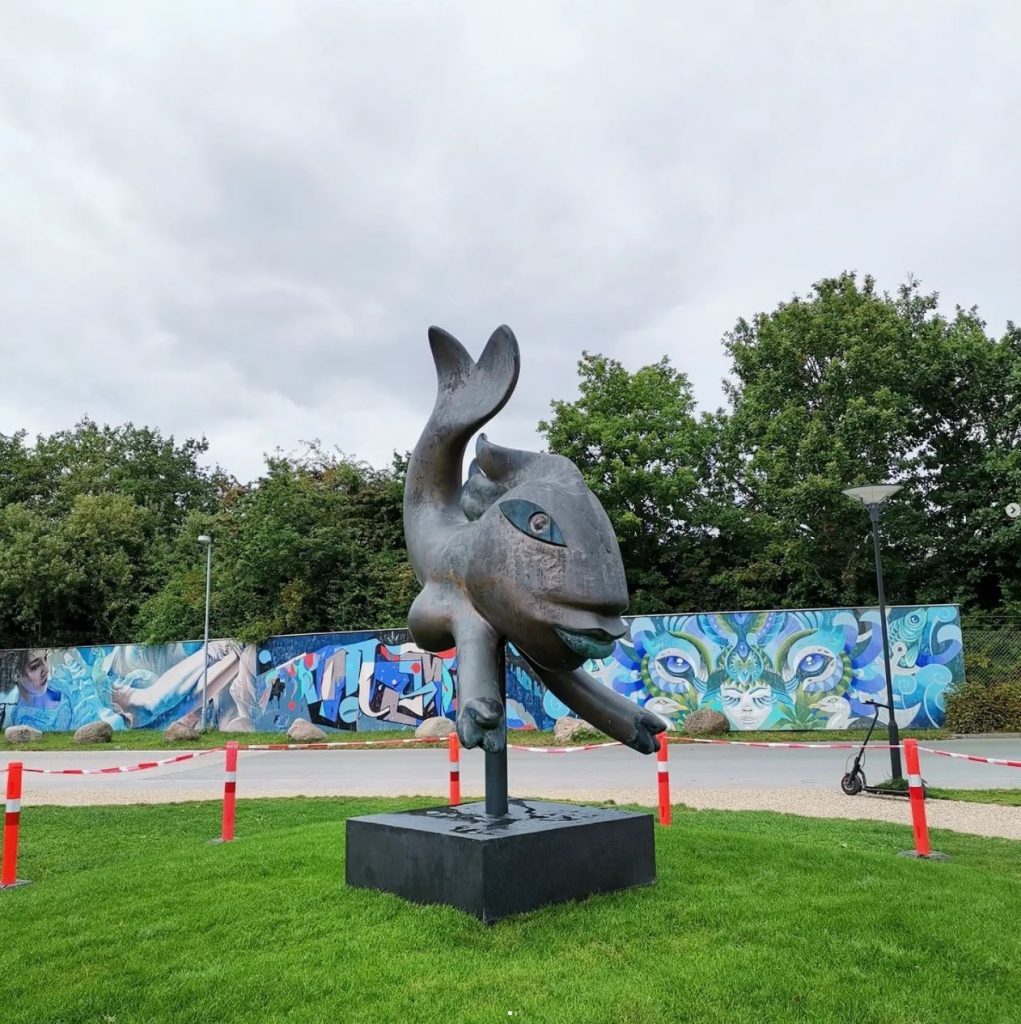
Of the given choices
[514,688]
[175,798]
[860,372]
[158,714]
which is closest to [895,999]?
[175,798]

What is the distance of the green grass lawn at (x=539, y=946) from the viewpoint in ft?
13.9

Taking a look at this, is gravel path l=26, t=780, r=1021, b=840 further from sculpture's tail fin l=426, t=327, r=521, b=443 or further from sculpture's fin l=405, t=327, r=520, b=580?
sculpture's tail fin l=426, t=327, r=521, b=443

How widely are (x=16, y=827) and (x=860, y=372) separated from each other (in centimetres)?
2364

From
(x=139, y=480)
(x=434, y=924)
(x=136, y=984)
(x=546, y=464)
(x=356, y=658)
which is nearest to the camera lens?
(x=136, y=984)

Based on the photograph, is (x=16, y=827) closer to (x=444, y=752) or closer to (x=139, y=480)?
(x=444, y=752)

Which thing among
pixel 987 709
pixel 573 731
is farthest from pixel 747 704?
pixel 987 709

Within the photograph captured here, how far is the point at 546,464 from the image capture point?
6414 millimetres

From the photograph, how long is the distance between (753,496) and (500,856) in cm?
2445

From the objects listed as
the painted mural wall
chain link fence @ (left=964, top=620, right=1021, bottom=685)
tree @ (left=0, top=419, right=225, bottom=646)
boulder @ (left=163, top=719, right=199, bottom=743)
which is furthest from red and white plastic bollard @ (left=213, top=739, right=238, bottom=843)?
tree @ (left=0, top=419, right=225, bottom=646)

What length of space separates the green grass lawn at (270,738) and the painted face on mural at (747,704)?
484 millimetres

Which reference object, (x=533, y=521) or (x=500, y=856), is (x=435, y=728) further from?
(x=533, y=521)

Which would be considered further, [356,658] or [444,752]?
[356,658]

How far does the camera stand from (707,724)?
67.2 ft

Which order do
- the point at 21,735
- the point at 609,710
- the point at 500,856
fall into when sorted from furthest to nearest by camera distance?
the point at 21,735 < the point at 609,710 < the point at 500,856
